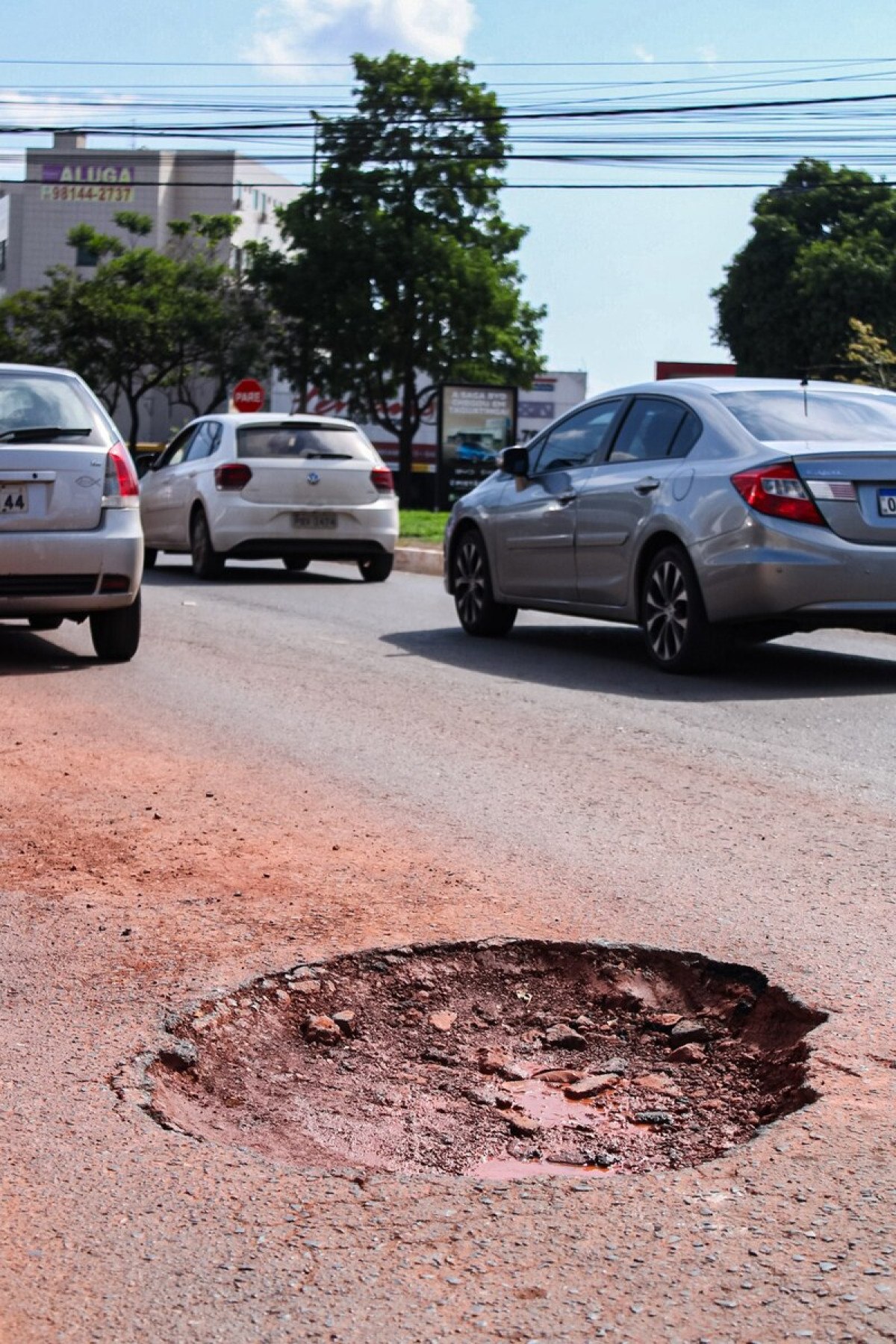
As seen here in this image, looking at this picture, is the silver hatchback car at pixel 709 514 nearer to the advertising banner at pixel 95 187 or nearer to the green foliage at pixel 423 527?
the green foliage at pixel 423 527

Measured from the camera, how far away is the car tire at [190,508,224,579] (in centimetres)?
1609

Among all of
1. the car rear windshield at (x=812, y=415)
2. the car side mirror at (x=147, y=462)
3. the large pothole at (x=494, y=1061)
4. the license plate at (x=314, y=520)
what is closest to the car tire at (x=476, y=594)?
the car rear windshield at (x=812, y=415)

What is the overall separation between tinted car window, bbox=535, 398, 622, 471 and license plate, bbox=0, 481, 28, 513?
330 cm

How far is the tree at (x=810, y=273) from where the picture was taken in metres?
57.1

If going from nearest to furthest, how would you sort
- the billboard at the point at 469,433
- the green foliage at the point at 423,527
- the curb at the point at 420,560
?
1. the curb at the point at 420,560
2. the green foliage at the point at 423,527
3. the billboard at the point at 469,433

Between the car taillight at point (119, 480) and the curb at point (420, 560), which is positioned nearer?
the car taillight at point (119, 480)

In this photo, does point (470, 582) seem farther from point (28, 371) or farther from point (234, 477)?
point (234, 477)

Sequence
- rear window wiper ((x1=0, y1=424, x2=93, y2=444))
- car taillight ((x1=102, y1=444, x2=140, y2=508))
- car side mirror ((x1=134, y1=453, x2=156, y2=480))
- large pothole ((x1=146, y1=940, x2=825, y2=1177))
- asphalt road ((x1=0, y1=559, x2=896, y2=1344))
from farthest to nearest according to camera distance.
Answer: car side mirror ((x1=134, y1=453, x2=156, y2=480)) < car taillight ((x1=102, y1=444, x2=140, y2=508)) < rear window wiper ((x1=0, y1=424, x2=93, y2=444)) < large pothole ((x1=146, y1=940, x2=825, y2=1177)) < asphalt road ((x1=0, y1=559, x2=896, y2=1344))

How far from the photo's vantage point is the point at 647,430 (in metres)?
9.79

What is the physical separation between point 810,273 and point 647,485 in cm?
5152

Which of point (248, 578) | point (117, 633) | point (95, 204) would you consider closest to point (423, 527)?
point (248, 578)

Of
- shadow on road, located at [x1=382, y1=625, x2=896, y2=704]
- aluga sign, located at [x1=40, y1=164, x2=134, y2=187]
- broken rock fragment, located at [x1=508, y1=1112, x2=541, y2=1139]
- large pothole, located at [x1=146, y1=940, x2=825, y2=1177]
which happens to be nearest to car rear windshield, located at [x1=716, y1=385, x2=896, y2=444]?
shadow on road, located at [x1=382, y1=625, x2=896, y2=704]

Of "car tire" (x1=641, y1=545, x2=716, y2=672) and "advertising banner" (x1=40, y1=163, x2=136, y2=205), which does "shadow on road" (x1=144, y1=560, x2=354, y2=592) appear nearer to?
"car tire" (x1=641, y1=545, x2=716, y2=672)

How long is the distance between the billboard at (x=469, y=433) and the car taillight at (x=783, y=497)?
2398cm
